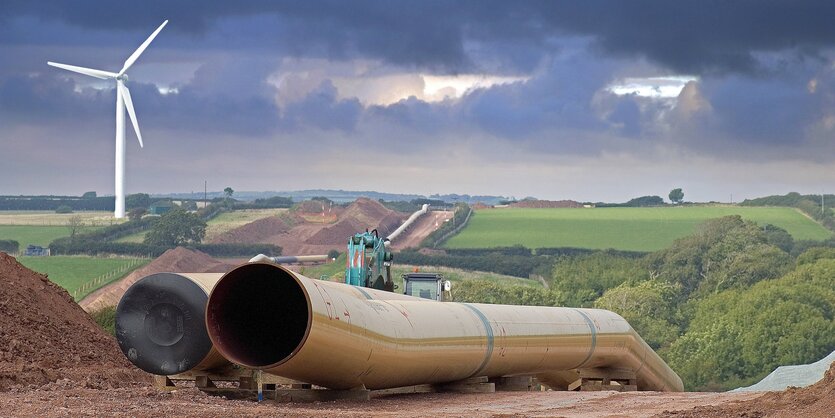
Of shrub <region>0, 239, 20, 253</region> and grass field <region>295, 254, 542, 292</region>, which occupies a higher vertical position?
shrub <region>0, 239, 20, 253</region>

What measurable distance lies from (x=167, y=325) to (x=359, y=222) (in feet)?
368

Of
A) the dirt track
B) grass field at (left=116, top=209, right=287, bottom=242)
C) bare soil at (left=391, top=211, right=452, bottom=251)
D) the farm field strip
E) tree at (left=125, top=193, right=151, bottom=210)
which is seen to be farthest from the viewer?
tree at (left=125, top=193, right=151, bottom=210)

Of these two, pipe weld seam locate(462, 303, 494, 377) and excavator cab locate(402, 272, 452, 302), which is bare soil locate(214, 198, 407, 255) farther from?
pipe weld seam locate(462, 303, 494, 377)

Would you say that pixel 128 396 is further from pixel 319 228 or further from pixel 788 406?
pixel 319 228

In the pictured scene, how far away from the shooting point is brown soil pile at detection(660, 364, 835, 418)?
1462 cm

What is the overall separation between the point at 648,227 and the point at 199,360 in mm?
132972

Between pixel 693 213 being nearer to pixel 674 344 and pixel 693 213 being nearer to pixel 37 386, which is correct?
pixel 674 344

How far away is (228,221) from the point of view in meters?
145

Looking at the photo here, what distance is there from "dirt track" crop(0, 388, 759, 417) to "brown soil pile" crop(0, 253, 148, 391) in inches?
79.9

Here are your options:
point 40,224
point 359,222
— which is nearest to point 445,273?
point 359,222

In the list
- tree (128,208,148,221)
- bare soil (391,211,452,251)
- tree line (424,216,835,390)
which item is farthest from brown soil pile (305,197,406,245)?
tree (128,208,148,221)

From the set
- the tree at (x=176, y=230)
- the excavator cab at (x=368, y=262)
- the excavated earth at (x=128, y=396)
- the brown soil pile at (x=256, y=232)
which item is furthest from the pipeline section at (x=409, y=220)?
the excavated earth at (x=128, y=396)

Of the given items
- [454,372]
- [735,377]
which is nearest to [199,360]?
[454,372]

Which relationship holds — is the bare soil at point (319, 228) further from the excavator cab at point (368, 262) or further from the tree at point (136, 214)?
the excavator cab at point (368, 262)
